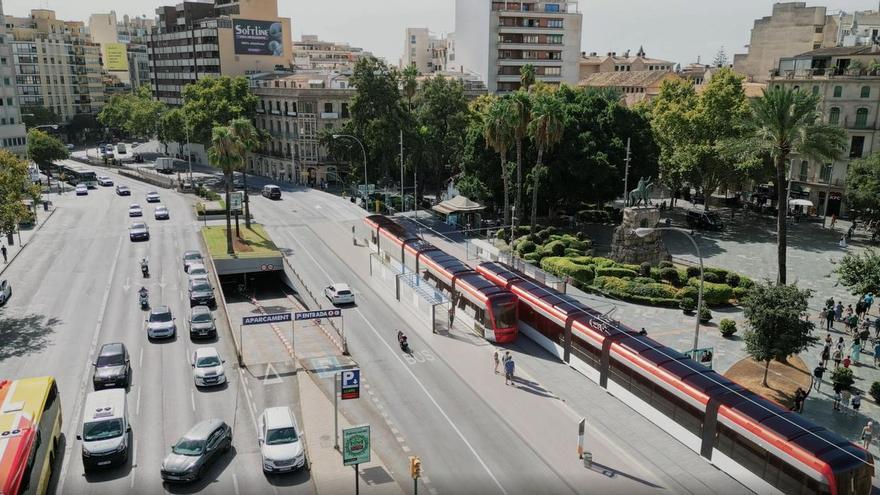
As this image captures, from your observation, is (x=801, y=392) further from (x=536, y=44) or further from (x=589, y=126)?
(x=536, y=44)

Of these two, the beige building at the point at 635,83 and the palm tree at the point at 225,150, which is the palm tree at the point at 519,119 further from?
the beige building at the point at 635,83

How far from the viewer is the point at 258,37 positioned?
122 meters

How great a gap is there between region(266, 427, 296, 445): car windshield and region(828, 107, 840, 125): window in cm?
7155

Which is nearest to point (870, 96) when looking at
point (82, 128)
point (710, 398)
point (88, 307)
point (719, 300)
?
point (719, 300)

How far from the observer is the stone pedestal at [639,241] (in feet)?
172

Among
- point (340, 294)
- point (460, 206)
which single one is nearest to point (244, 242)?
point (340, 294)

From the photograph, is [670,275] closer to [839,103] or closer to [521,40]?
[839,103]

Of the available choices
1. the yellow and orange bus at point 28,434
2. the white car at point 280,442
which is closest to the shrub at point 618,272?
the white car at point 280,442

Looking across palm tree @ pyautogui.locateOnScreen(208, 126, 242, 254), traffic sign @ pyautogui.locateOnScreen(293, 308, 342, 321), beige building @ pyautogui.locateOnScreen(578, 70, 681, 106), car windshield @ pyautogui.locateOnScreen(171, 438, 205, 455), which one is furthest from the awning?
beige building @ pyautogui.locateOnScreen(578, 70, 681, 106)

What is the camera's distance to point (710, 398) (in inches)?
1057

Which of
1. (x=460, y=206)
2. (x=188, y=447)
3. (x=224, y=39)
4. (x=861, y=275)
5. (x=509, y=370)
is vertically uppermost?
(x=224, y=39)

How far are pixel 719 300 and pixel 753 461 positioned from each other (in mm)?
22932

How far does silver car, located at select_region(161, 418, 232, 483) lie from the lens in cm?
2520

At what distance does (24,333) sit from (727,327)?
44122mm
